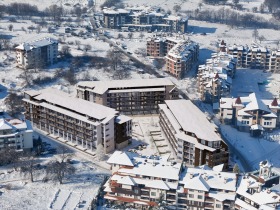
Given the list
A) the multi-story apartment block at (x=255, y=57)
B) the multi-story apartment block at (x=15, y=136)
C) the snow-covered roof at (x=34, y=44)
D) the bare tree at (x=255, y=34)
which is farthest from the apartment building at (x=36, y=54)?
the bare tree at (x=255, y=34)

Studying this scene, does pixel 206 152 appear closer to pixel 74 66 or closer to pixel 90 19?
pixel 74 66

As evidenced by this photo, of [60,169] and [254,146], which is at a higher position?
[60,169]

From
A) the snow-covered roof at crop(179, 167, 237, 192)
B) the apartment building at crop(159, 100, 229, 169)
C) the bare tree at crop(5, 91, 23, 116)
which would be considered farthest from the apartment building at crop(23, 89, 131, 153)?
the snow-covered roof at crop(179, 167, 237, 192)

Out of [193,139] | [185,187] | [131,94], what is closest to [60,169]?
[185,187]

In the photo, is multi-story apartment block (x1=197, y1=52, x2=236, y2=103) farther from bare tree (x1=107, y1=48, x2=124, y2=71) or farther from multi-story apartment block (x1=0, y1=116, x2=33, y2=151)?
multi-story apartment block (x1=0, y1=116, x2=33, y2=151)

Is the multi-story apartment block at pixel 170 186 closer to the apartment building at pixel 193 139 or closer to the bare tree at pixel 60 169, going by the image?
the apartment building at pixel 193 139

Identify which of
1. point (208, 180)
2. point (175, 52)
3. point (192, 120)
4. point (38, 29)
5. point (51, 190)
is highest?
point (38, 29)

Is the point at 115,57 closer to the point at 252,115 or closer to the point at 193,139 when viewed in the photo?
the point at 252,115

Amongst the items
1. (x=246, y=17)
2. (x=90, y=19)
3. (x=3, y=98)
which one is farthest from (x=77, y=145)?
(x=246, y=17)
